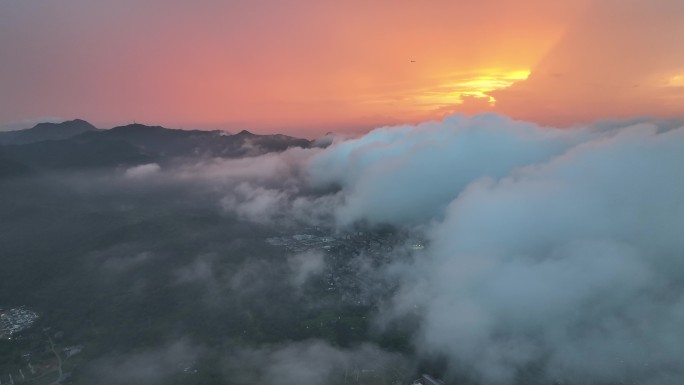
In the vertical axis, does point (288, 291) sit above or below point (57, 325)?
below

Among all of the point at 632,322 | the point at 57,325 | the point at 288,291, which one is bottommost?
the point at 632,322

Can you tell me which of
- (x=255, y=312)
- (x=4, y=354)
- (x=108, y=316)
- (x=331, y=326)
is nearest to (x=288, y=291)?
(x=255, y=312)

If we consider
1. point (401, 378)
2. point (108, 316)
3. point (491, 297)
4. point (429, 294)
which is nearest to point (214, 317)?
point (108, 316)

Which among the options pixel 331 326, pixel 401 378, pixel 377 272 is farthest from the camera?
pixel 377 272

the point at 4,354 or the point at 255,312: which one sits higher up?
the point at 4,354

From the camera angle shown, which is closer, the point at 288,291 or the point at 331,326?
the point at 331,326

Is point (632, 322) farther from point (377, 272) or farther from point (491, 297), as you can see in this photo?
point (377, 272)

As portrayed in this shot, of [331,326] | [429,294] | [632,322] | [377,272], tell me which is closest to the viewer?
[632,322]

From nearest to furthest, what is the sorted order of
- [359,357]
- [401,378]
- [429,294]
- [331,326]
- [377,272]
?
1. [401,378]
2. [359,357]
3. [331,326]
4. [429,294]
5. [377,272]

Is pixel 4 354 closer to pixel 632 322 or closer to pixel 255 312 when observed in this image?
pixel 255 312
